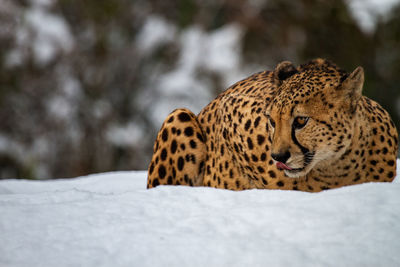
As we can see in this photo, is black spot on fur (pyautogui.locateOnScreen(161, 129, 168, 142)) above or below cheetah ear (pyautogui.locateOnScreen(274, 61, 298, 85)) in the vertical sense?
below

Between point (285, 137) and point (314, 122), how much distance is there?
178 mm

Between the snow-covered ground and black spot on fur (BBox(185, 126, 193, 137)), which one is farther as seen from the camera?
black spot on fur (BBox(185, 126, 193, 137))

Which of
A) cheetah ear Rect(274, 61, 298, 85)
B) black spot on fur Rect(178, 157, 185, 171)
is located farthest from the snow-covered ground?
black spot on fur Rect(178, 157, 185, 171)

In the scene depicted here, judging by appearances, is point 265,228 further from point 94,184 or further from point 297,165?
point 94,184

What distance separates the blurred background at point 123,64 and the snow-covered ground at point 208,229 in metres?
9.17

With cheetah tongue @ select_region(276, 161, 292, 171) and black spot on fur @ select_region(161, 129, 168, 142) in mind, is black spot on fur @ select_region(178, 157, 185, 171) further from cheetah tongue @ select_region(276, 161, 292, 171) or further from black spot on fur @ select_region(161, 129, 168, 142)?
cheetah tongue @ select_region(276, 161, 292, 171)

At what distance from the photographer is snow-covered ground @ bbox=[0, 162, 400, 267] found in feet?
7.22

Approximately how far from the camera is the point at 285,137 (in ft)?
9.78

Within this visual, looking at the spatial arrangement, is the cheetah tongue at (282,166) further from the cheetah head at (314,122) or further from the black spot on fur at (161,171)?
the black spot on fur at (161,171)

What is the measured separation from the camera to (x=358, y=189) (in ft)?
9.22

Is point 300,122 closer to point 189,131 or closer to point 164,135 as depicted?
point 189,131

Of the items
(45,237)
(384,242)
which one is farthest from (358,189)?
(45,237)

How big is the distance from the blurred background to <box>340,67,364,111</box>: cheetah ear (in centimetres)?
893

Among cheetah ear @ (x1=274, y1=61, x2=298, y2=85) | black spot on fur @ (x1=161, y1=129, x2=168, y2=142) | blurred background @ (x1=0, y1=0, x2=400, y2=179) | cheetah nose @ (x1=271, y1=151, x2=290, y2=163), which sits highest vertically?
blurred background @ (x1=0, y1=0, x2=400, y2=179)
